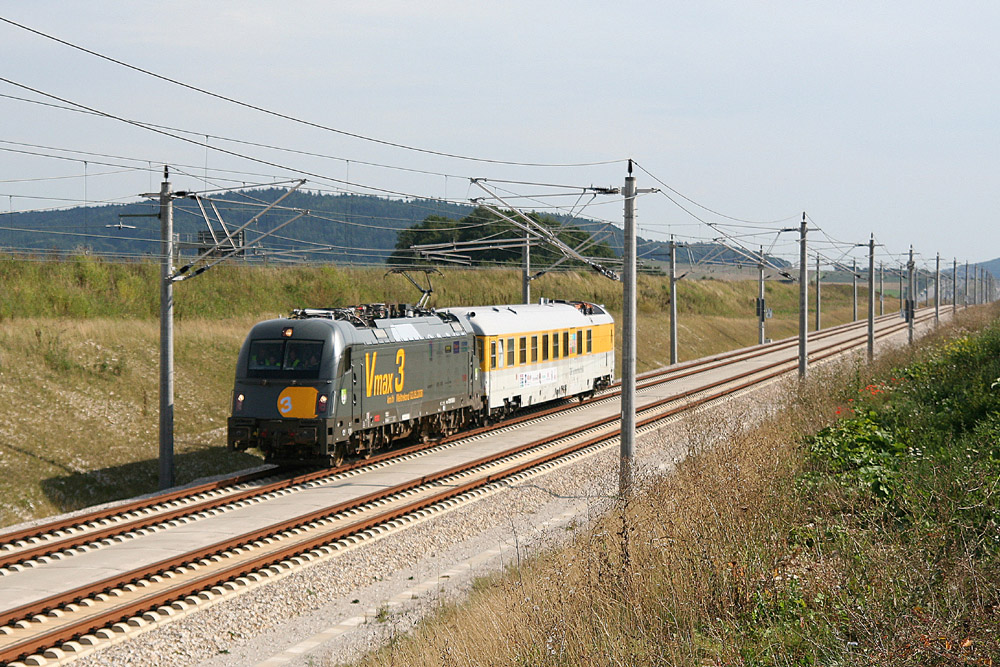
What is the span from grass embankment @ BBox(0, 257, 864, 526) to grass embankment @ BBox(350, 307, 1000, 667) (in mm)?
11957

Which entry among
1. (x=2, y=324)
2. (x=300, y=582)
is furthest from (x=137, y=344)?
(x=300, y=582)

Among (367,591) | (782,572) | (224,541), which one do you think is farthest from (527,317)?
(782,572)

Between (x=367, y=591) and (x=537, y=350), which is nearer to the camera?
(x=367, y=591)

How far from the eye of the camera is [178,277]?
2012 cm

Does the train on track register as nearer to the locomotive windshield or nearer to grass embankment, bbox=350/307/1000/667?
the locomotive windshield

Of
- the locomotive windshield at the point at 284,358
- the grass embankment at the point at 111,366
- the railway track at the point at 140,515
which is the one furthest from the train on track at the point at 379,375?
the grass embankment at the point at 111,366

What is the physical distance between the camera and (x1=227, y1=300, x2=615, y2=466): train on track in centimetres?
1972

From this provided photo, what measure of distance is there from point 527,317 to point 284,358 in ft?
35.2

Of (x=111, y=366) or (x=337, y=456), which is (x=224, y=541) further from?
(x=111, y=366)

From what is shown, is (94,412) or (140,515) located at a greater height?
(94,412)

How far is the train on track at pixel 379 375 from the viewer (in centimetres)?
1972

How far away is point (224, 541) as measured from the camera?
14.5m

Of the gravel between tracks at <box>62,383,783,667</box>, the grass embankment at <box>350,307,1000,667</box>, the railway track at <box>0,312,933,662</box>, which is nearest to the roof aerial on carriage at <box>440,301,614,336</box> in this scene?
the railway track at <box>0,312,933,662</box>

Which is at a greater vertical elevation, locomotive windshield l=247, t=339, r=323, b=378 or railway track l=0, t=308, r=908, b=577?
locomotive windshield l=247, t=339, r=323, b=378
